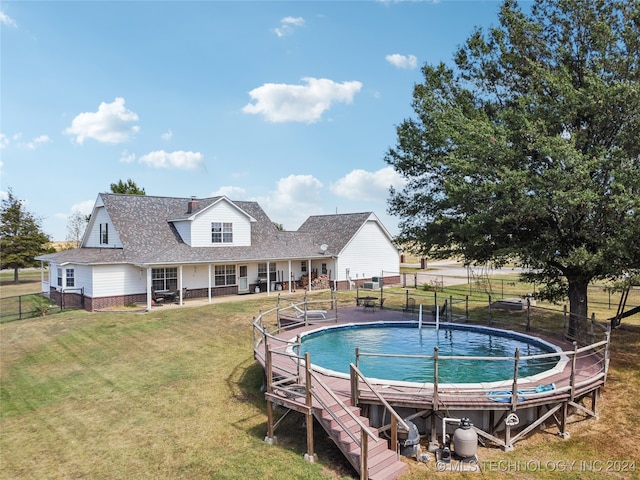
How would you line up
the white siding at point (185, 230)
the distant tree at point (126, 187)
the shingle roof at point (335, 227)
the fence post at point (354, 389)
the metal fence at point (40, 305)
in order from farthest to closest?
the distant tree at point (126, 187) → the shingle roof at point (335, 227) → the white siding at point (185, 230) → the metal fence at point (40, 305) → the fence post at point (354, 389)

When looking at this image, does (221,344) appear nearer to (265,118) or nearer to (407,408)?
(407,408)

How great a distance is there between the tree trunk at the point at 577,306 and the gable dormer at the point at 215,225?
22607mm

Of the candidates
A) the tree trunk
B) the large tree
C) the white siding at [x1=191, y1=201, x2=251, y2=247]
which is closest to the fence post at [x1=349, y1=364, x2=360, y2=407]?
the large tree

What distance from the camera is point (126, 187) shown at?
58688 millimetres

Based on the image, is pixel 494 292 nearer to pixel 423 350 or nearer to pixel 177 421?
pixel 423 350

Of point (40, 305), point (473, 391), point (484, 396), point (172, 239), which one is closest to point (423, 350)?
point (473, 391)

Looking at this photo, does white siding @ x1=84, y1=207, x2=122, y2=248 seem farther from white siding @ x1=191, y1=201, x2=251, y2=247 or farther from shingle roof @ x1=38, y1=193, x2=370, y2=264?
white siding @ x1=191, y1=201, x2=251, y2=247

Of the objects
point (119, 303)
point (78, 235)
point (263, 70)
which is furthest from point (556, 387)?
point (78, 235)

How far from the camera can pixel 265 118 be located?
27734mm

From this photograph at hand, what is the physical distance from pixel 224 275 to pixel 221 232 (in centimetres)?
321

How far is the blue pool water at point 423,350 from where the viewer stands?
12.6m

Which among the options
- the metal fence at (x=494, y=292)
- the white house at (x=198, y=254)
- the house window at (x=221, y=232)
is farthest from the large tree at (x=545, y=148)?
the house window at (x=221, y=232)

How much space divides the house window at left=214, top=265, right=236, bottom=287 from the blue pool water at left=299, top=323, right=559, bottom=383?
595 inches

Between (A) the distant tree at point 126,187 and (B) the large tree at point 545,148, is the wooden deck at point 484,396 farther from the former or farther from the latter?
(A) the distant tree at point 126,187
